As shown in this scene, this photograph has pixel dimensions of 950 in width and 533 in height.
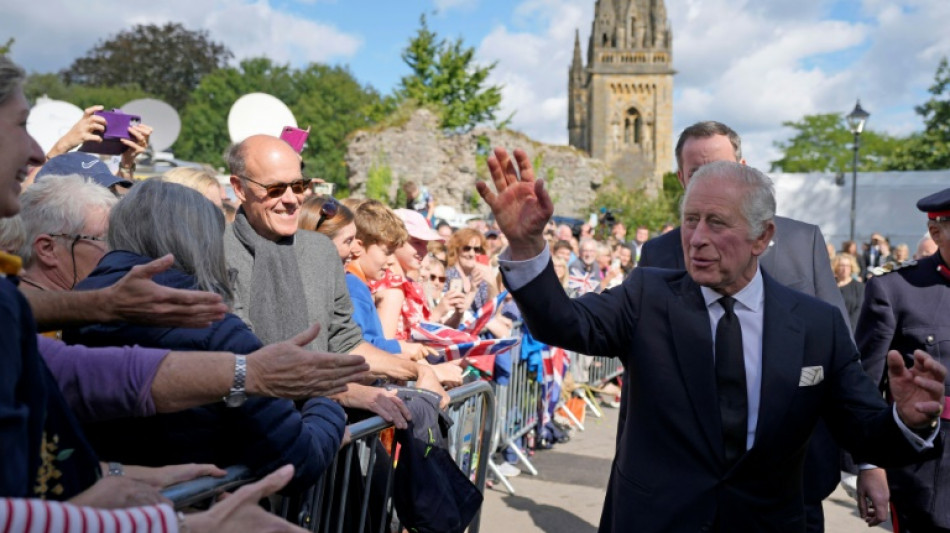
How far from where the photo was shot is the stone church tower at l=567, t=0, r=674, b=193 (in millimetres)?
87625

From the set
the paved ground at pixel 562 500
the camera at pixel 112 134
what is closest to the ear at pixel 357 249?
the camera at pixel 112 134

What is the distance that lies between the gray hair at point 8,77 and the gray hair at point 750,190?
6.63ft

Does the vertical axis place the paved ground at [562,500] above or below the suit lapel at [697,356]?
below

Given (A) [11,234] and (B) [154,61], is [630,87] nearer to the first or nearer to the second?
(B) [154,61]

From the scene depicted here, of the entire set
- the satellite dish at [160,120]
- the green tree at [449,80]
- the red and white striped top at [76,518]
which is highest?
the green tree at [449,80]

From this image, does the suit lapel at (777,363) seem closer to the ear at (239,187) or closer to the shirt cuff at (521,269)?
the shirt cuff at (521,269)

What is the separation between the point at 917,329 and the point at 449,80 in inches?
1460

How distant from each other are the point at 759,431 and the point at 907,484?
1.66 meters

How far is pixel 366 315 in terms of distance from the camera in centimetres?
477

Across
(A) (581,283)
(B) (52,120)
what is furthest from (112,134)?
(A) (581,283)

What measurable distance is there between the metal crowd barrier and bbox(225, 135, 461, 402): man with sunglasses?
0.42 meters

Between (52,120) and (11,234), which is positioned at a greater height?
(52,120)

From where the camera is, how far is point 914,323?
14.3ft

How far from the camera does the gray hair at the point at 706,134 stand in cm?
418
